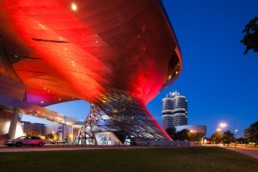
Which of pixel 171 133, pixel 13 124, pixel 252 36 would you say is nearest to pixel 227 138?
pixel 171 133

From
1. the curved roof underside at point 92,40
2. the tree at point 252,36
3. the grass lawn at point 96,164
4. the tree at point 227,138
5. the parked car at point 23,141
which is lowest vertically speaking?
the grass lawn at point 96,164

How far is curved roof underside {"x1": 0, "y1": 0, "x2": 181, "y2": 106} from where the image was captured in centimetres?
1909

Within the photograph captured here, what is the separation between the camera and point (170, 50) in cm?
3328

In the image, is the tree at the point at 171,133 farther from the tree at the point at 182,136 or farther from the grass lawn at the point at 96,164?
the grass lawn at the point at 96,164

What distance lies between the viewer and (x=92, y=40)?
23.0 m

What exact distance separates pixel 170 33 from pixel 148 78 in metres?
11.8

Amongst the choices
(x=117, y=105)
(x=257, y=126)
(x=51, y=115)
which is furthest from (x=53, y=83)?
(x=257, y=126)

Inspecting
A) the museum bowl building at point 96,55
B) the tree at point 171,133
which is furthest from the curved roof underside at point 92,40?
the tree at point 171,133

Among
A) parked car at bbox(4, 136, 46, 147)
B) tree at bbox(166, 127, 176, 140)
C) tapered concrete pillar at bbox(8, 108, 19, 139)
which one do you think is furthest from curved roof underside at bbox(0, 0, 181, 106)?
tree at bbox(166, 127, 176, 140)

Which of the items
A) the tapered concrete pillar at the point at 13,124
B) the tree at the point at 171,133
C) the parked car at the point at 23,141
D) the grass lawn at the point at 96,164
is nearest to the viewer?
the grass lawn at the point at 96,164

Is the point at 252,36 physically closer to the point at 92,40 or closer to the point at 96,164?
the point at 96,164

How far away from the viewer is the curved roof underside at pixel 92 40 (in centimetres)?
1909

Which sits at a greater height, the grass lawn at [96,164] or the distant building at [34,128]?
the distant building at [34,128]

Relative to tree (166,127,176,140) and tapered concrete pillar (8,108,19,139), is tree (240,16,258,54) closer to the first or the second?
tapered concrete pillar (8,108,19,139)
